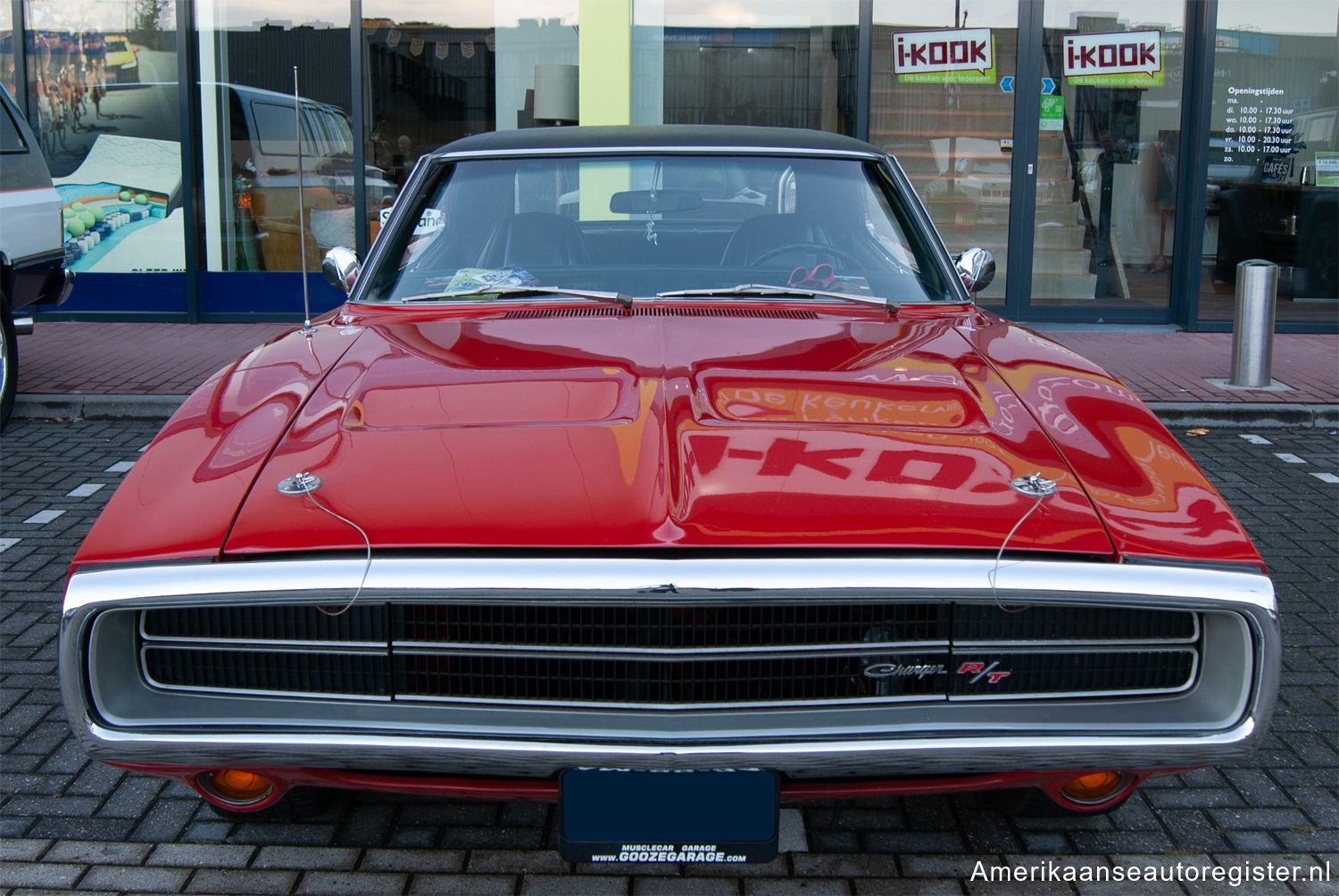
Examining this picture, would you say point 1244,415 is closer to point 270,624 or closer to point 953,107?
point 953,107

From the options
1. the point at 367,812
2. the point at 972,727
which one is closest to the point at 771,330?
the point at 972,727

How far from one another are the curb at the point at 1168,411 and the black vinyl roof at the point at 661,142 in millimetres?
4123

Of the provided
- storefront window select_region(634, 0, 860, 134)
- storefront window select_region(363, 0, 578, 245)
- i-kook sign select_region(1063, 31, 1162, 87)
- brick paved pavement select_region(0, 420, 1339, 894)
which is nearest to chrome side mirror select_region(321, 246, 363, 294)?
brick paved pavement select_region(0, 420, 1339, 894)

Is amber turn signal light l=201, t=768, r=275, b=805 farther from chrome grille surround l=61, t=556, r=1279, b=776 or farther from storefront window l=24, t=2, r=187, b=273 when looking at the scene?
storefront window l=24, t=2, r=187, b=273

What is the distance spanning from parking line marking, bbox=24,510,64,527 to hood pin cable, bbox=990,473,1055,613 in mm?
4343

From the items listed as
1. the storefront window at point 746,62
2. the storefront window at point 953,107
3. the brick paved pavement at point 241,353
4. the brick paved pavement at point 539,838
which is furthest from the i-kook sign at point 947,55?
the brick paved pavement at point 539,838

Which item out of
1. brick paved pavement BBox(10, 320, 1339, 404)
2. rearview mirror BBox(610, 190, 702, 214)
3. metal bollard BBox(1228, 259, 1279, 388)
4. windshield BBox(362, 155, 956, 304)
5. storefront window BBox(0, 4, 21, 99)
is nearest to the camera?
windshield BBox(362, 155, 956, 304)

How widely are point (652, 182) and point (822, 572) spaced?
1918 millimetres

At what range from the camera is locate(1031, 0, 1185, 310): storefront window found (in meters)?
9.97

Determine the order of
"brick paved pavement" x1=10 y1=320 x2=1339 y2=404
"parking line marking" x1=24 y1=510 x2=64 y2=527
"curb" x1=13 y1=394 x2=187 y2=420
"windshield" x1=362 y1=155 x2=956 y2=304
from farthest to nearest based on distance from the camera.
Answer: "brick paved pavement" x1=10 y1=320 x2=1339 y2=404, "curb" x1=13 y1=394 x2=187 y2=420, "parking line marking" x1=24 y1=510 x2=64 y2=527, "windshield" x1=362 y1=155 x2=956 y2=304

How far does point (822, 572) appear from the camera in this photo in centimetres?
199

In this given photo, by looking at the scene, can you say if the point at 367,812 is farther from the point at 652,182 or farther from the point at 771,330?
the point at 652,182

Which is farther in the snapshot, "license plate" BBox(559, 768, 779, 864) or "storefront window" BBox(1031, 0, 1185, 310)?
"storefront window" BBox(1031, 0, 1185, 310)

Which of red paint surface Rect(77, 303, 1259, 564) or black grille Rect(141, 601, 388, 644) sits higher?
red paint surface Rect(77, 303, 1259, 564)
